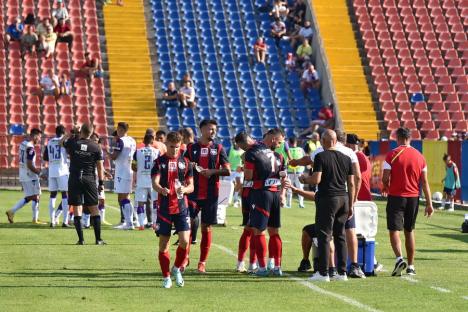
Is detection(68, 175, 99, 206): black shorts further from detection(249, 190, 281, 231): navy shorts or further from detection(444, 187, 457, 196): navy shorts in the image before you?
detection(444, 187, 457, 196): navy shorts

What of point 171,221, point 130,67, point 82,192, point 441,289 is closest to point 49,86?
point 130,67

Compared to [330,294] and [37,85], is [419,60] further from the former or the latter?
[330,294]

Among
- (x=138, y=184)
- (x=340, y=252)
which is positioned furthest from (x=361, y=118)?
(x=340, y=252)

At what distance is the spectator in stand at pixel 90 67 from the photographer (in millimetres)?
45116

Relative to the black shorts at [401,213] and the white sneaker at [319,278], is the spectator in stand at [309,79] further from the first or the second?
the white sneaker at [319,278]

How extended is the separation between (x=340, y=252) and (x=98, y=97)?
3002cm

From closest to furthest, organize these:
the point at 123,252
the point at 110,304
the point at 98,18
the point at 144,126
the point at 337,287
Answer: the point at 110,304 < the point at 337,287 < the point at 123,252 < the point at 144,126 < the point at 98,18

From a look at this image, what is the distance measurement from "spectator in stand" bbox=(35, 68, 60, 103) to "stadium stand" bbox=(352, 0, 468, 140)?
13.0 meters

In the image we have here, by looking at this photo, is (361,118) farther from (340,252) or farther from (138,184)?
(340,252)

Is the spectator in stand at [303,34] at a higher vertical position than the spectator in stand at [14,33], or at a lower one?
lower

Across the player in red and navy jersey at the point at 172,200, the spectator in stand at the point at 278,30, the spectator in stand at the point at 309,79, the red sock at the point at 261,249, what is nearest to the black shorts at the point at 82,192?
the red sock at the point at 261,249

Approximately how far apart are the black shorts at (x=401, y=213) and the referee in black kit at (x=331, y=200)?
1.07 metres

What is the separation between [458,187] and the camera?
3462cm

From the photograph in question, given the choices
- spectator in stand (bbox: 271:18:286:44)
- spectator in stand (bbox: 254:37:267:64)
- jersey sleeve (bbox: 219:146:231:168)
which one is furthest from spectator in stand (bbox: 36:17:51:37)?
jersey sleeve (bbox: 219:146:231:168)
